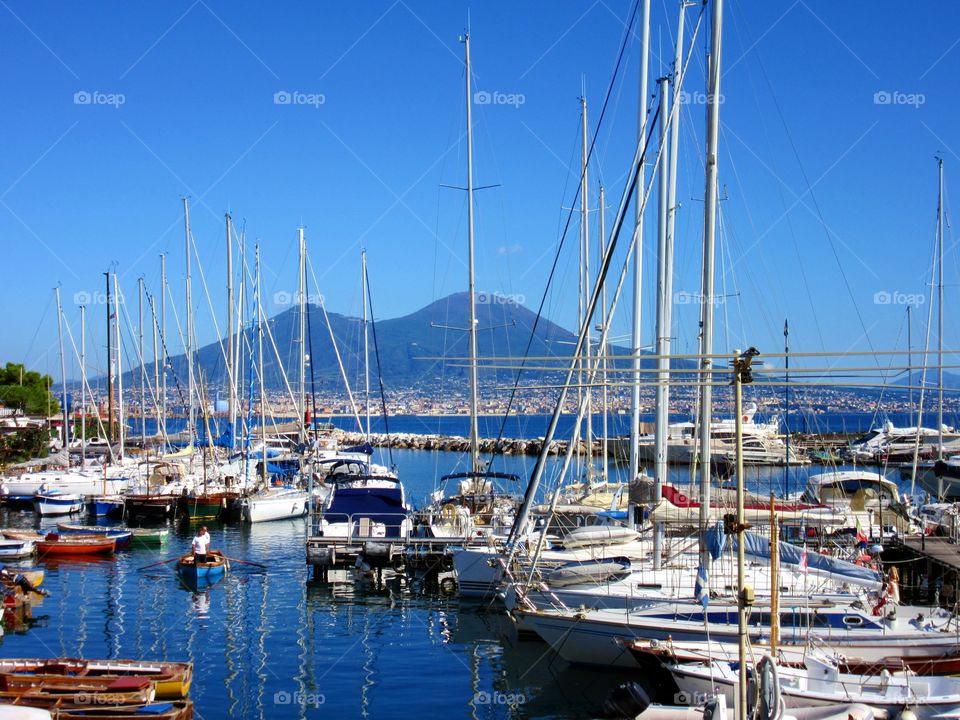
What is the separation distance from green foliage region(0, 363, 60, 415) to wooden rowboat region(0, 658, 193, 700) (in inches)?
2523

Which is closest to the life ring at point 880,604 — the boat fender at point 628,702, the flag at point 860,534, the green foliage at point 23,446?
the boat fender at point 628,702

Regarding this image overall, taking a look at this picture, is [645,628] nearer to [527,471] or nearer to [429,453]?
[527,471]

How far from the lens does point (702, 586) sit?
20.4m

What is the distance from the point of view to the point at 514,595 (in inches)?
896

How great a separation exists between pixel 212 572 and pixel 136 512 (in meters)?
17.9

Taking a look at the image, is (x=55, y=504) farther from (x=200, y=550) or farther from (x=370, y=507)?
(x=370, y=507)

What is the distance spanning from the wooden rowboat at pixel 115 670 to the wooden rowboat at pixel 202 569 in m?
12.6

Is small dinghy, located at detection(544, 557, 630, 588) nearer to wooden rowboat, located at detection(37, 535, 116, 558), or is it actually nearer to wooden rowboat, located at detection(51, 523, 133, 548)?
wooden rowboat, located at detection(37, 535, 116, 558)

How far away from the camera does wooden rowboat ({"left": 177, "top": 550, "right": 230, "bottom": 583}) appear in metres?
31.5

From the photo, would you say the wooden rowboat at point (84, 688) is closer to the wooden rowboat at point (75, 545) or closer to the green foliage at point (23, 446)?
the wooden rowboat at point (75, 545)

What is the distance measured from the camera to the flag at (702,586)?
20266 mm

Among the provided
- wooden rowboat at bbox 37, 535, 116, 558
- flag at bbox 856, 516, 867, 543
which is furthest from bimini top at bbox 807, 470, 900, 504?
wooden rowboat at bbox 37, 535, 116, 558

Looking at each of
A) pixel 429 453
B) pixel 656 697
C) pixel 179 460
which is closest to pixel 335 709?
pixel 656 697

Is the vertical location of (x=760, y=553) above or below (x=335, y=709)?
above
